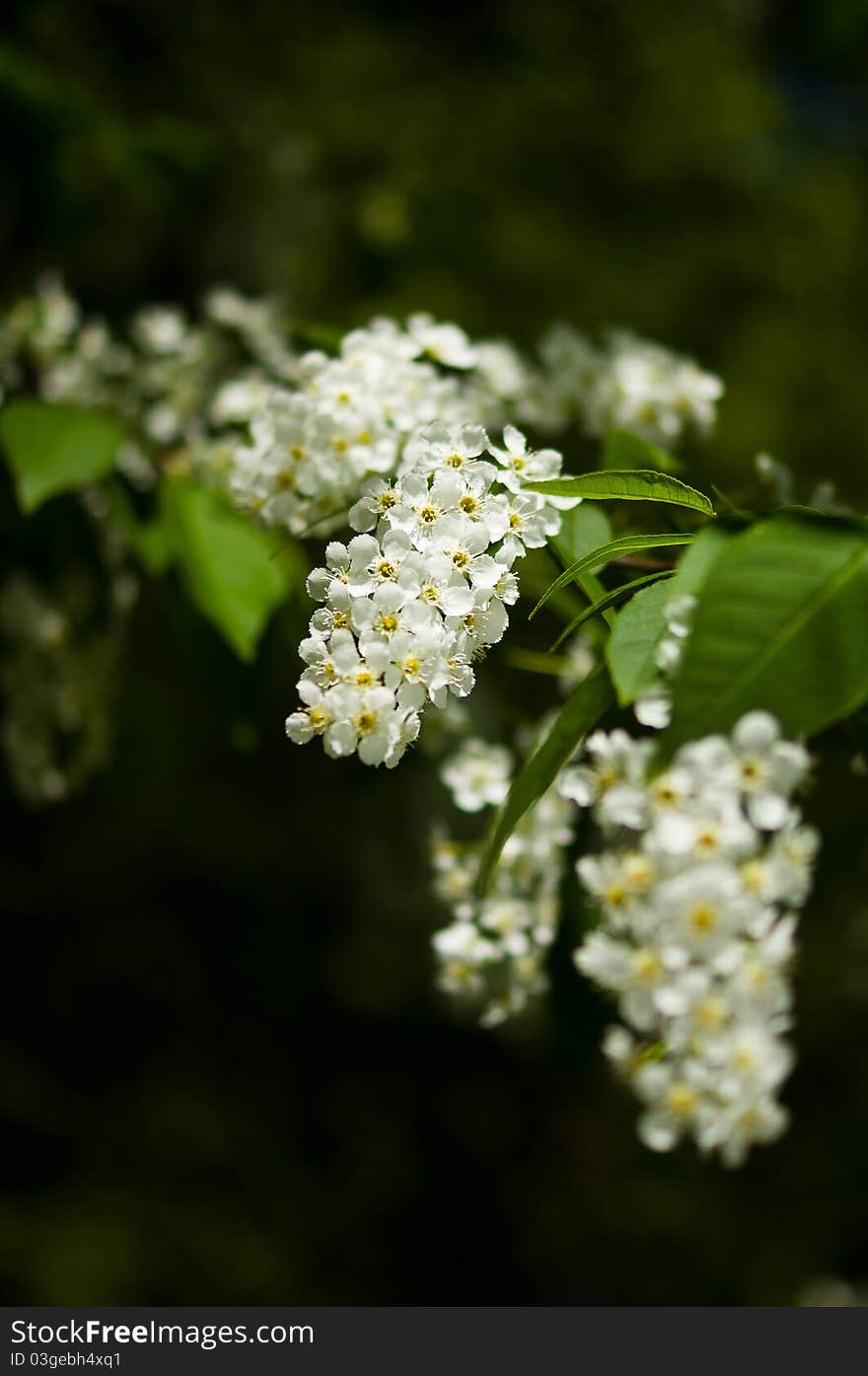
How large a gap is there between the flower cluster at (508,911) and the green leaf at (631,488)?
635mm

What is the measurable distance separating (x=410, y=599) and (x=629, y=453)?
2.20ft

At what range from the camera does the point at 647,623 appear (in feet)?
4.02

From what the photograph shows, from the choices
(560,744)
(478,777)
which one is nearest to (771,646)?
(560,744)

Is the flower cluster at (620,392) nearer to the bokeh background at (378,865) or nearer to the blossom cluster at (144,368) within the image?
the blossom cluster at (144,368)

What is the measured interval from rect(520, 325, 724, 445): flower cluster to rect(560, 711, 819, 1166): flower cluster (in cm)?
135

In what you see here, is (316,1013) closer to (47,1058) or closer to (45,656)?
Answer: (47,1058)

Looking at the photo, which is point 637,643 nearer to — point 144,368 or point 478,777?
point 478,777

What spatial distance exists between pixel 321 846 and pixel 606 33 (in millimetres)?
4801

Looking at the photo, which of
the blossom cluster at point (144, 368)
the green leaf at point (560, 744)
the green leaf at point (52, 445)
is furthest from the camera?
the blossom cluster at point (144, 368)

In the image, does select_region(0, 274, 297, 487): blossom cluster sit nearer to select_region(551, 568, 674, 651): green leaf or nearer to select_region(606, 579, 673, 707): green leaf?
select_region(551, 568, 674, 651): green leaf

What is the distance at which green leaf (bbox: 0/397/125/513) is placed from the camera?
1.85m

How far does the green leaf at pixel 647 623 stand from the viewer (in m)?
1.14

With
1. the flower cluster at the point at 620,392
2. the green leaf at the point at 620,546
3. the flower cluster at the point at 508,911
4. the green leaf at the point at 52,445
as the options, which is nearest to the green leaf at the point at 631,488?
the green leaf at the point at 620,546

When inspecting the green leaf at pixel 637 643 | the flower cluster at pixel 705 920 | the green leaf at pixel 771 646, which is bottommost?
the flower cluster at pixel 705 920
